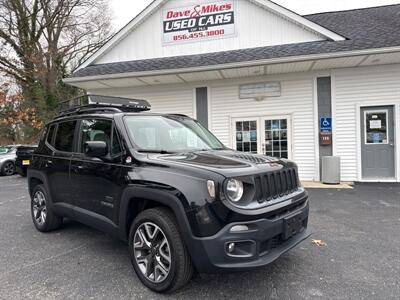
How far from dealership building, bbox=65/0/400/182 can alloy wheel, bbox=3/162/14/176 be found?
6025mm

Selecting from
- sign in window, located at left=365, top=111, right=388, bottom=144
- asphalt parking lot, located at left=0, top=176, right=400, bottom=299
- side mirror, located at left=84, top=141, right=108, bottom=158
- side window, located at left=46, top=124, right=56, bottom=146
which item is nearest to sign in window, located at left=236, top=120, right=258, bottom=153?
sign in window, located at left=365, top=111, right=388, bottom=144

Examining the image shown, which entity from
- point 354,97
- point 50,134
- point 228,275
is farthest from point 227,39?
point 228,275

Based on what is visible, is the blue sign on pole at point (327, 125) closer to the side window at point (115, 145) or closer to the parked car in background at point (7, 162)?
the side window at point (115, 145)

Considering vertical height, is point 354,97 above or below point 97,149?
above

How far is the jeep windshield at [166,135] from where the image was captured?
12.2ft

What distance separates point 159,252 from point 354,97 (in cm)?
898

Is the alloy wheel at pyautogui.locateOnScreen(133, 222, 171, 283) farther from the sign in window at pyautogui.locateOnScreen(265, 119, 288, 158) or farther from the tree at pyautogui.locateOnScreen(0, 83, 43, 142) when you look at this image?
the tree at pyautogui.locateOnScreen(0, 83, 43, 142)

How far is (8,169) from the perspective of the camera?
1442 centimetres

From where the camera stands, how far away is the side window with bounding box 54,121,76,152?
15.0 feet

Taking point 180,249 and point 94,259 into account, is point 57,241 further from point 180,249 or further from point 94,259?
point 180,249

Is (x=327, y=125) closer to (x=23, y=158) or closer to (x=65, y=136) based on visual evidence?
(x=65, y=136)

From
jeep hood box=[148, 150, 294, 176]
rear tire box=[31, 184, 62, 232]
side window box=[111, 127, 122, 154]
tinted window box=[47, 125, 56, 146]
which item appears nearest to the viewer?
jeep hood box=[148, 150, 294, 176]

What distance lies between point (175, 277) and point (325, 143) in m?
8.50

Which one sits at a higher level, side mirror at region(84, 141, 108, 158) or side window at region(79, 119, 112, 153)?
side window at region(79, 119, 112, 153)
